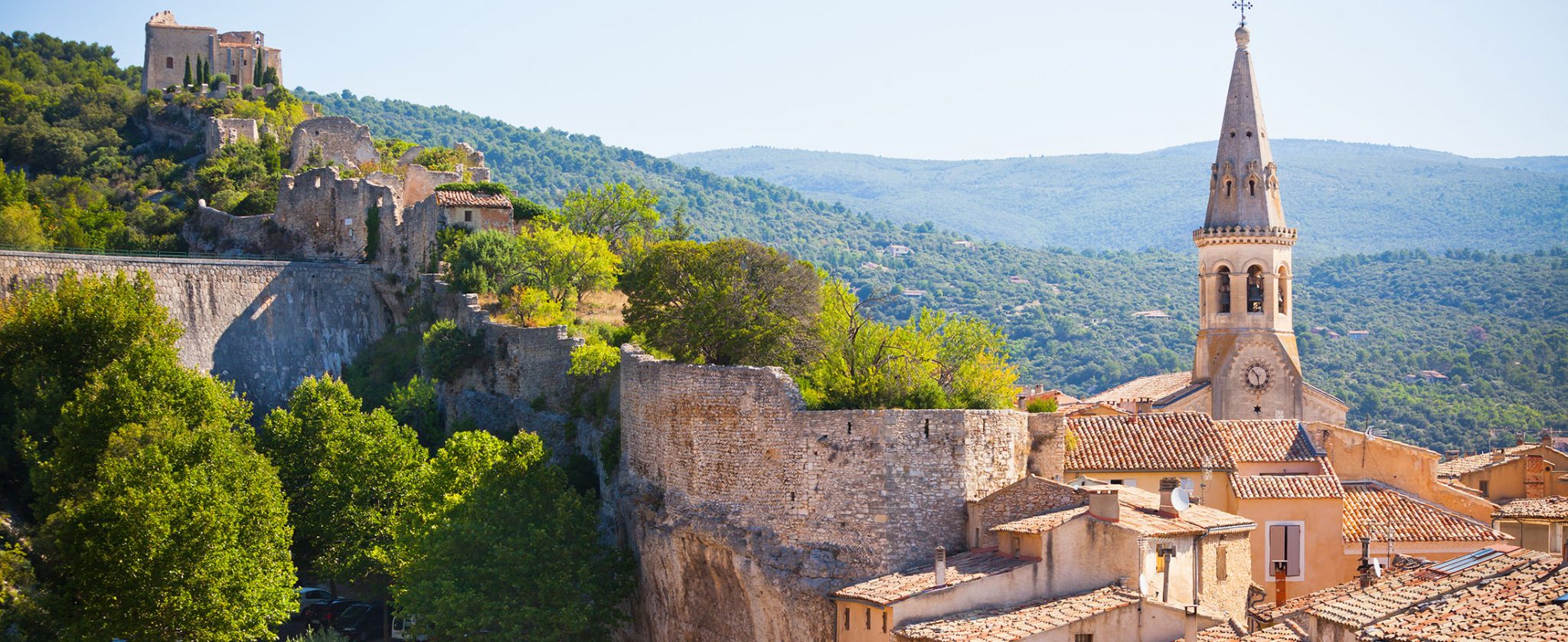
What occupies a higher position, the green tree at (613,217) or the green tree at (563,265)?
the green tree at (613,217)

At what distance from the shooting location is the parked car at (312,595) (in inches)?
1909

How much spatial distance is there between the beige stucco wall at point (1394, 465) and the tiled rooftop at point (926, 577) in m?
16.7

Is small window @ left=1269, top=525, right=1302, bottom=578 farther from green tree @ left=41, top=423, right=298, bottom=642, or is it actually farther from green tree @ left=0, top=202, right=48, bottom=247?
green tree @ left=0, top=202, right=48, bottom=247

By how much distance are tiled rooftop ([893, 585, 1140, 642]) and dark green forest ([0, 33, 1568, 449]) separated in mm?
41026

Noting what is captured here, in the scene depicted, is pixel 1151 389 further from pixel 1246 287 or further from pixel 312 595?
pixel 312 595

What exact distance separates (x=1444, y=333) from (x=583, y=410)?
6759 cm

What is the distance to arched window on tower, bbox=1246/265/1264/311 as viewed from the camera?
6041 centimetres

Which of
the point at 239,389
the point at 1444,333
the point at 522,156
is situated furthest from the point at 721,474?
the point at 522,156

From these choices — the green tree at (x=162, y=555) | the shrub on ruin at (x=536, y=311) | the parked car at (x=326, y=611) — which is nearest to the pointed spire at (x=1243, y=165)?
the shrub on ruin at (x=536, y=311)

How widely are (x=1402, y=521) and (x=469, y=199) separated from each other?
32.0m

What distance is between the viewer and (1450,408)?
282ft

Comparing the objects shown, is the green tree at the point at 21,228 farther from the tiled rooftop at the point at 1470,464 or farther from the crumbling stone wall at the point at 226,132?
the tiled rooftop at the point at 1470,464

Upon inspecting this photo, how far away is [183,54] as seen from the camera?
93.9m

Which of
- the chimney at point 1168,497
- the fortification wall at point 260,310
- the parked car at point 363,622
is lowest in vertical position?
the parked car at point 363,622
